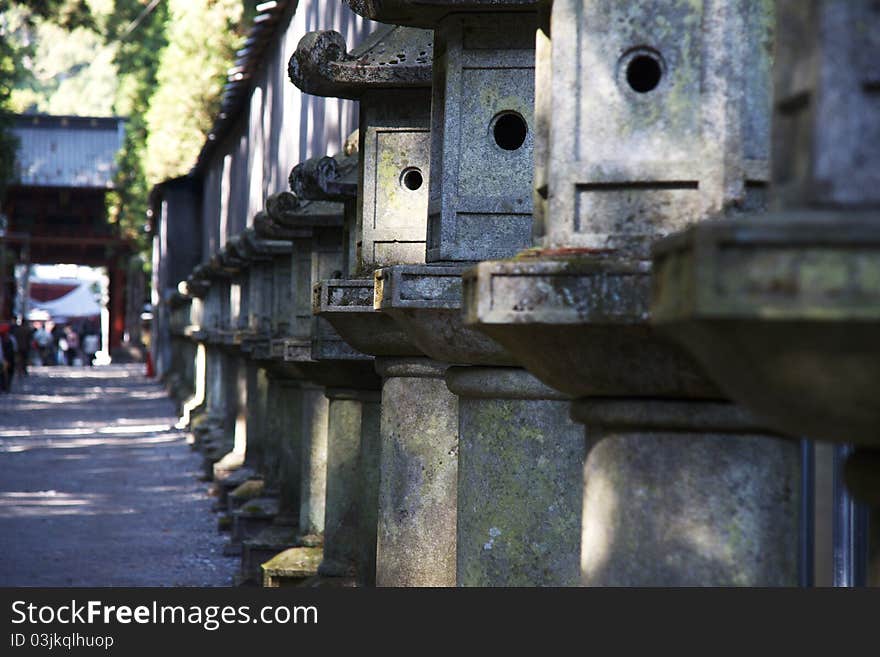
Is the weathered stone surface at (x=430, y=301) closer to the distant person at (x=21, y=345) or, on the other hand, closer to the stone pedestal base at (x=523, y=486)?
the stone pedestal base at (x=523, y=486)

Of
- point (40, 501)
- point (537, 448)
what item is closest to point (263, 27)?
point (40, 501)

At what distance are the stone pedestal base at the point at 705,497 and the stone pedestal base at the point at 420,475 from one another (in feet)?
14.6

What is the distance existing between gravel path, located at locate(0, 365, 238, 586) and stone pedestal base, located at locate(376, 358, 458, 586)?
5.44 m

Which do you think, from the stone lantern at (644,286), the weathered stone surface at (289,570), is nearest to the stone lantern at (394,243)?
the weathered stone surface at (289,570)

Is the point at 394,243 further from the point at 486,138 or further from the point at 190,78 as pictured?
the point at 190,78

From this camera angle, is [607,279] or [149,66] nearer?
[607,279]

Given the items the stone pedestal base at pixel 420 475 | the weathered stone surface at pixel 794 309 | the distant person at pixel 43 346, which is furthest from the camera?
the distant person at pixel 43 346

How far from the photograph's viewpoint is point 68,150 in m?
77.4

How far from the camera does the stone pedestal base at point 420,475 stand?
9.28 metres

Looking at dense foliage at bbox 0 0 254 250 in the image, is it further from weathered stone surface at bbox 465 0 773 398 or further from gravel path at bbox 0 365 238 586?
weathered stone surface at bbox 465 0 773 398

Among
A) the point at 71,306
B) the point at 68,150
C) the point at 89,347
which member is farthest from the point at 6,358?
the point at 71,306

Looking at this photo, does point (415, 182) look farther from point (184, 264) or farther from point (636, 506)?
point (184, 264)

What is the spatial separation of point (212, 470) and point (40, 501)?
138 inches

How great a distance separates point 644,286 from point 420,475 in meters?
4.75
